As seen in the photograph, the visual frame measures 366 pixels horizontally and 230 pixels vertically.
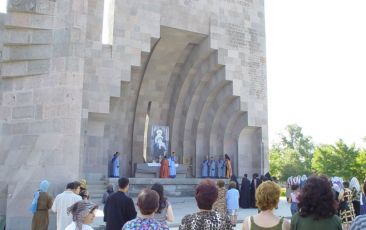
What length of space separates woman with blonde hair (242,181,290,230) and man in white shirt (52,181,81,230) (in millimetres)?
3308

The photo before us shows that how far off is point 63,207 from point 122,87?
11.9 m

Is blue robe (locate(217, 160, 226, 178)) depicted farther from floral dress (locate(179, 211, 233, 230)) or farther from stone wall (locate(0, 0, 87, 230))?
floral dress (locate(179, 211, 233, 230))

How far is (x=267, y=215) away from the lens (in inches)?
115

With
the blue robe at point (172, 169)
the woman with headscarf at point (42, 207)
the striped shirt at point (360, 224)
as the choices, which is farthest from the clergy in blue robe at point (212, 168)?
the striped shirt at point (360, 224)

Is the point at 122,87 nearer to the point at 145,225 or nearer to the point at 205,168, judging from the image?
the point at 205,168

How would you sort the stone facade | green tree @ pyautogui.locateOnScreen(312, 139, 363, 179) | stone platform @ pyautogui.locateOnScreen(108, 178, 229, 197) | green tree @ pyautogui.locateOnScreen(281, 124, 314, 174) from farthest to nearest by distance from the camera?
1. green tree @ pyautogui.locateOnScreen(281, 124, 314, 174)
2. green tree @ pyautogui.locateOnScreen(312, 139, 363, 179)
3. stone platform @ pyautogui.locateOnScreen(108, 178, 229, 197)
4. the stone facade

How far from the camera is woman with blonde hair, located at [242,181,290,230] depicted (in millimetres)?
2826

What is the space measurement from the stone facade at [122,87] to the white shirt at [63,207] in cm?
324

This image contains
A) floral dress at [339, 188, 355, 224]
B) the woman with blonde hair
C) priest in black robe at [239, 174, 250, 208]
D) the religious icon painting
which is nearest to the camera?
the woman with blonde hair

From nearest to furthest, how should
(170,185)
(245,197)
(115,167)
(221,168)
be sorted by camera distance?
1. (245,197)
2. (170,185)
3. (115,167)
4. (221,168)

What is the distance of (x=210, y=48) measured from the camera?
17.6 metres

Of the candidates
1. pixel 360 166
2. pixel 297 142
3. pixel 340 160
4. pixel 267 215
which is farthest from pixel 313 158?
pixel 267 215

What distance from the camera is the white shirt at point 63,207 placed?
17.7 feet

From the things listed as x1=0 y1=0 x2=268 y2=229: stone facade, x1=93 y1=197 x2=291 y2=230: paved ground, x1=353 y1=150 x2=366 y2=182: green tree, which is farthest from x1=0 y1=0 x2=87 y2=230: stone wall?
x1=353 y1=150 x2=366 y2=182: green tree
